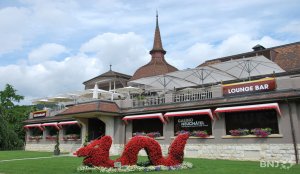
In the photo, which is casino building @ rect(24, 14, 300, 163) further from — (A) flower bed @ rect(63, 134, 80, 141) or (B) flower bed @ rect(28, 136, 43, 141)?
(B) flower bed @ rect(28, 136, 43, 141)

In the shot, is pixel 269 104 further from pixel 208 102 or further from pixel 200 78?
pixel 200 78

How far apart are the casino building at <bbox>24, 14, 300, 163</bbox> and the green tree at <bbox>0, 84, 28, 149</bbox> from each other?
7.48m

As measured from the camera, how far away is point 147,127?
24641 millimetres

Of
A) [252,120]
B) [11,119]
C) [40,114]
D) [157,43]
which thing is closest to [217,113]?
[252,120]

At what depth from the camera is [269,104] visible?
17.7 m

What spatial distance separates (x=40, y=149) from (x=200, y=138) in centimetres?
2101

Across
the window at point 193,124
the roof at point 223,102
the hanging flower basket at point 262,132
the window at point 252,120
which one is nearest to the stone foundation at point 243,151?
the hanging flower basket at point 262,132

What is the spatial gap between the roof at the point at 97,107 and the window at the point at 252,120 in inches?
377

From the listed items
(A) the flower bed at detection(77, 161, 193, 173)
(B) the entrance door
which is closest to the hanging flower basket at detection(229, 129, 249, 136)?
(A) the flower bed at detection(77, 161, 193, 173)

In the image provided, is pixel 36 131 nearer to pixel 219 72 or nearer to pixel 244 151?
pixel 219 72

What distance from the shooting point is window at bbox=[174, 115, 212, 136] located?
2119cm

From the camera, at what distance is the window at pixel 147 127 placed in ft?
78.3

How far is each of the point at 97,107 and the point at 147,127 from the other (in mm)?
4491

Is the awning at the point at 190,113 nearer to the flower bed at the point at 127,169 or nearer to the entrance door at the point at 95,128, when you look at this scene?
the flower bed at the point at 127,169
